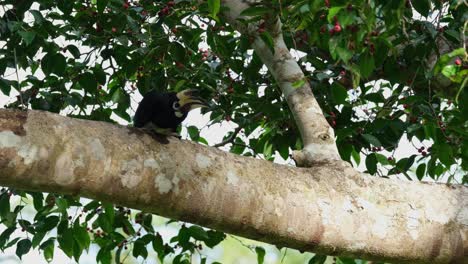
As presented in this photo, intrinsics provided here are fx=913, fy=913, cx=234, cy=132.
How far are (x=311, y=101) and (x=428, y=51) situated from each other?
0.72 meters

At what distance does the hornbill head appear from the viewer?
3.59m

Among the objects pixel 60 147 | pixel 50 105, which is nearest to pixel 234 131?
pixel 50 105

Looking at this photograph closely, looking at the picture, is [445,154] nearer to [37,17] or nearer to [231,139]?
[231,139]

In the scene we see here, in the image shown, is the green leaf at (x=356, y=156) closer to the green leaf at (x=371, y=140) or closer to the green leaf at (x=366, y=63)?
the green leaf at (x=371, y=140)

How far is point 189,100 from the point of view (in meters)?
3.60

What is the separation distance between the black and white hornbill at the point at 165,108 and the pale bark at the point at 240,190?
0.94m

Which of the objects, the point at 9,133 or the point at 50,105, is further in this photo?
the point at 50,105

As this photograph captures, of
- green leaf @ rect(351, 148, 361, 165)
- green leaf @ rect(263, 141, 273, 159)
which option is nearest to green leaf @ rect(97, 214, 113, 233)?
green leaf @ rect(263, 141, 273, 159)

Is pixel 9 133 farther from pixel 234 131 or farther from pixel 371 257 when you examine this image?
pixel 234 131

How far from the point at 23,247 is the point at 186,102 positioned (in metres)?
0.97

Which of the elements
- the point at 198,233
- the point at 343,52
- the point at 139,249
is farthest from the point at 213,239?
the point at 343,52

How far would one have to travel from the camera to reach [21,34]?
3457 millimetres

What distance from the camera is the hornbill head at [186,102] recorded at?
359 centimetres

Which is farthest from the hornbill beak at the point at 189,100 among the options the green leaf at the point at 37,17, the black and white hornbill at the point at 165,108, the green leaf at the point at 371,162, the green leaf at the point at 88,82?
the green leaf at the point at 371,162
